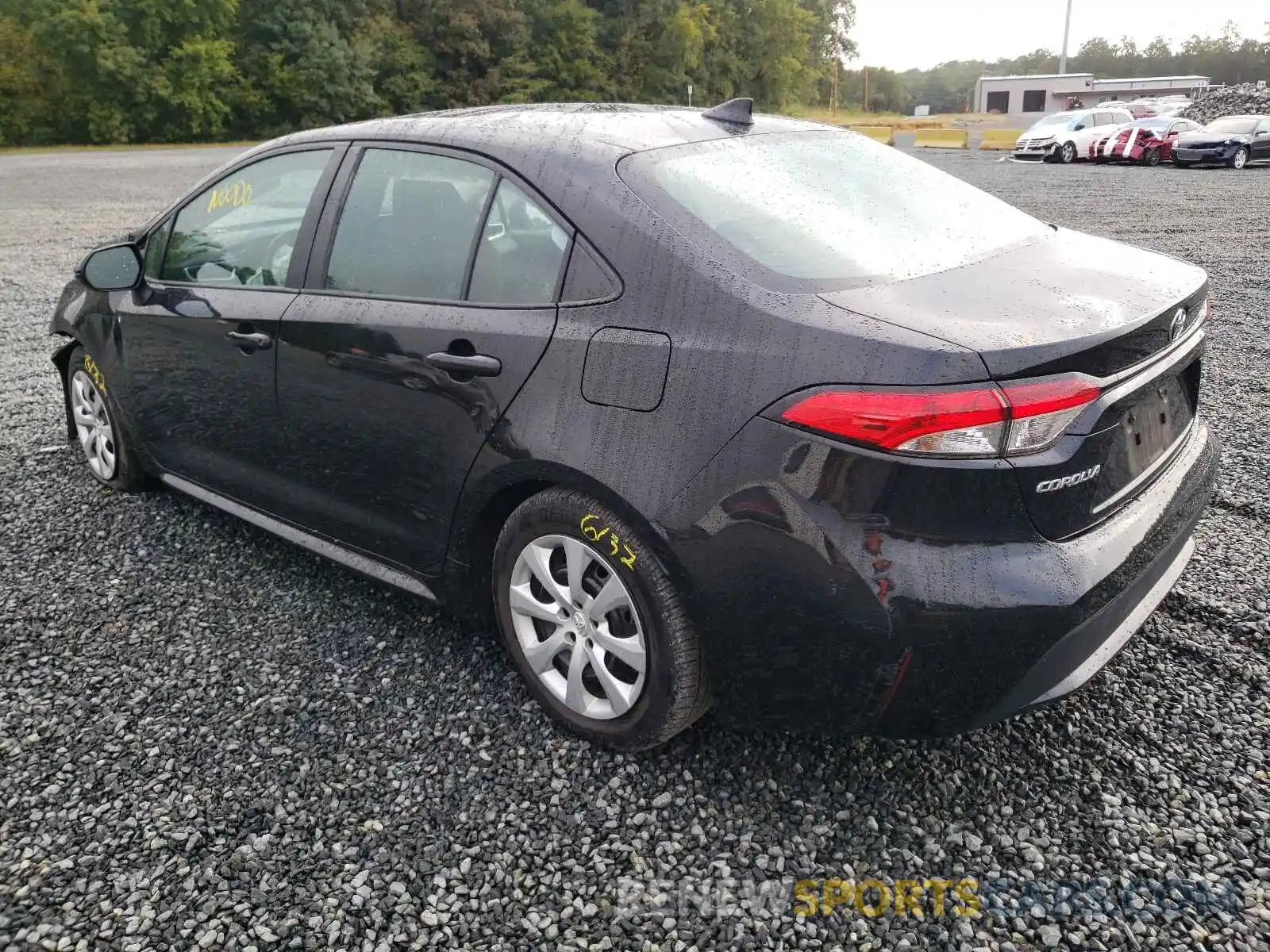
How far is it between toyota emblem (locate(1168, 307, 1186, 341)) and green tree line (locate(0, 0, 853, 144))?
155 ft

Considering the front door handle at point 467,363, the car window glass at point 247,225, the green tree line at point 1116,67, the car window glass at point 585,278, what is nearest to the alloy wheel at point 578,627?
the front door handle at point 467,363

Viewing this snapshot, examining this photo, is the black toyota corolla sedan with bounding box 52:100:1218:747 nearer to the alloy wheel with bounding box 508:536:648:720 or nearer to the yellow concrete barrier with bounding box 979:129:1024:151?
the alloy wheel with bounding box 508:536:648:720

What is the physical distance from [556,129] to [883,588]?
1608 mm

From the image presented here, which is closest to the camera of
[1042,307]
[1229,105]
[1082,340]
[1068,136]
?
[1082,340]

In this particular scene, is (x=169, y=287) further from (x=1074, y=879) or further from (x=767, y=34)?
(x=767, y=34)

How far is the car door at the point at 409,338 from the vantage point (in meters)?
2.65

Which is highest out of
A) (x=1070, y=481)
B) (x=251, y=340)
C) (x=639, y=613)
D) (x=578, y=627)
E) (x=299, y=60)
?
(x=299, y=60)

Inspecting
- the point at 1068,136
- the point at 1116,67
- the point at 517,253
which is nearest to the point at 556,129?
the point at 517,253

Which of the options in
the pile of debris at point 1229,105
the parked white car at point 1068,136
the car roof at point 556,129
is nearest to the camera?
the car roof at point 556,129

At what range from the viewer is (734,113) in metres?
3.12

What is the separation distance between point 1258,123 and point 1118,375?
26.5 meters

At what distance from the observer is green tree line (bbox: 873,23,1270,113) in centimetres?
11600

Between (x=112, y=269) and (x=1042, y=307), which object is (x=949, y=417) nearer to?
(x=1042, y=307)

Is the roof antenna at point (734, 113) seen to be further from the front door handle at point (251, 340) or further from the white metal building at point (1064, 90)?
the white metal building at point (1064, 90)
